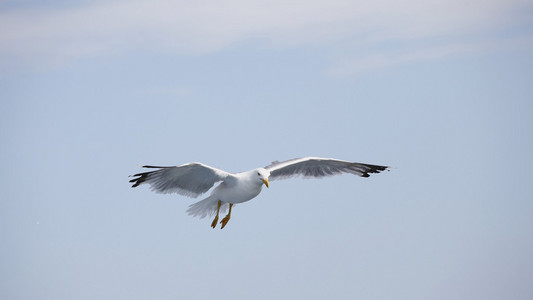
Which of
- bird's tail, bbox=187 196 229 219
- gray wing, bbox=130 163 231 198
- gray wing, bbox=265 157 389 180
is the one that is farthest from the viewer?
gray wing, bbox=265 157 389 180

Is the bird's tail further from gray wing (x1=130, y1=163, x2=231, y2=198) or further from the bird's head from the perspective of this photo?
the bird's head

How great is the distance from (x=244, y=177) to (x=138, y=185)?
7.86 feet

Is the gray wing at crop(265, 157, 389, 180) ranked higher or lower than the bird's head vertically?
higher

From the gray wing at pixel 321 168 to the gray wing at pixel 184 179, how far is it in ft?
7.88

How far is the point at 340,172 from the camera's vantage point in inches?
784

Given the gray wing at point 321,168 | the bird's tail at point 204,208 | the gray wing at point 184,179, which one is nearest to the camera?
the gray wing at point 184,179

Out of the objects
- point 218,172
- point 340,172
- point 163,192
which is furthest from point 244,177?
point 340,172

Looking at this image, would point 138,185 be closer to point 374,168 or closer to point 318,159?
point 318,159

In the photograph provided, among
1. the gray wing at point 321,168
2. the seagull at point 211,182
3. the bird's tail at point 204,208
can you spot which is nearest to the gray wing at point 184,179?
the seagull at point 211,182

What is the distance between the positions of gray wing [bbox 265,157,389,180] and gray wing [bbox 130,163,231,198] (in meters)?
2.40

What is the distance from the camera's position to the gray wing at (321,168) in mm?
19328

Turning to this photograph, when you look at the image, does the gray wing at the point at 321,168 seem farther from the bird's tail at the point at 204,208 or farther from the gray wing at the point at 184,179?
the gray wing at the point at 184,179

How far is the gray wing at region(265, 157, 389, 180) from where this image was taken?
1933cm

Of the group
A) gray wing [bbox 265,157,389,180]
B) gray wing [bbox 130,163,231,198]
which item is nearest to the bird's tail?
gray wing [bbox 130,163,231,198]
